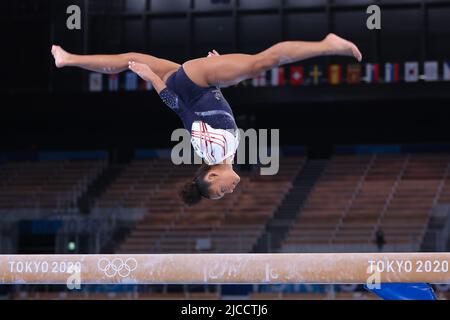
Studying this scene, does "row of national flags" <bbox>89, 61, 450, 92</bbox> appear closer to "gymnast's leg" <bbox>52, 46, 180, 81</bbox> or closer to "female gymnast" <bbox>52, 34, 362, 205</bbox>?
"gymnast's leg" <bbox>52, 46, 180, 81</bbox>

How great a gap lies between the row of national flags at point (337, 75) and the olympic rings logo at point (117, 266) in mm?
10058

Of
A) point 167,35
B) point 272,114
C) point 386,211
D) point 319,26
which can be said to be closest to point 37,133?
point 167,35

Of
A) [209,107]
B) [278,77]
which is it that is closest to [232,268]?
[209,107]

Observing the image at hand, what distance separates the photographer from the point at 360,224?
16656mm

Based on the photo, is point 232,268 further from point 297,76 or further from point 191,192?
point 297,76

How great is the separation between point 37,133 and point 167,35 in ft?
13.9

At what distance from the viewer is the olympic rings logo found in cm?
711

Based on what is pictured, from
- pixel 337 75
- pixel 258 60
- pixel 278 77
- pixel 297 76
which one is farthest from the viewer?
pixel 278 77

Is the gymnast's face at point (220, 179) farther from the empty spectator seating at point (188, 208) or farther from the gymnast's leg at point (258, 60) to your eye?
the empty spectator seating at point (188, 208)

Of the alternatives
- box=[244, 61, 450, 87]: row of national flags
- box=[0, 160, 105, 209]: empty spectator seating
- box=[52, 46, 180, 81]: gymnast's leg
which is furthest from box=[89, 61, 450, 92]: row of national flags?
box=[52, 46, 180, 81]: gymnast's leg

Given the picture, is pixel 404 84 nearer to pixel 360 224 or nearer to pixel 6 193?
pixel 360 224

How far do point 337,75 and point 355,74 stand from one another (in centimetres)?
36

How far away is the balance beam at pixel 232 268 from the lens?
6754 millimetres

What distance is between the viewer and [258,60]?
21.2 feet
